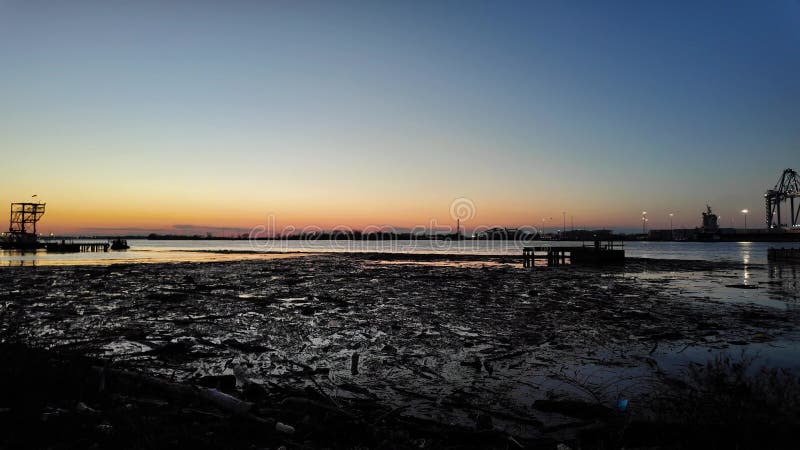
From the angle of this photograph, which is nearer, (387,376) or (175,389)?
(175,389)

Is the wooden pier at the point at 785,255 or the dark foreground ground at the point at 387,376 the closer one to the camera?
the dark foreground ground at the point at 387,376

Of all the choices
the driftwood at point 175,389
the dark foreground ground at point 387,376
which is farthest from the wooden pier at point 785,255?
the driftwood at point 175,389

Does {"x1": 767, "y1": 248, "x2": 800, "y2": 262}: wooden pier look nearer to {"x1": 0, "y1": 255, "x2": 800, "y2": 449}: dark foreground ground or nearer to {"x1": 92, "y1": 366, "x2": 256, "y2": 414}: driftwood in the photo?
{"x1": 0, "y1": 255, "x2": 800, "y2": 449}: dark foreground ground

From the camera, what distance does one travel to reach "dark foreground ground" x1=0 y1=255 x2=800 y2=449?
211 inches

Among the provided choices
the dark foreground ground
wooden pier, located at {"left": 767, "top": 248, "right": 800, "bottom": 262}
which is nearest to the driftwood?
the dark foreground ground

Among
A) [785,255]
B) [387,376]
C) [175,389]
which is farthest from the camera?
[785,255]

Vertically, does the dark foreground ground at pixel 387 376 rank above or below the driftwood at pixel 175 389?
below

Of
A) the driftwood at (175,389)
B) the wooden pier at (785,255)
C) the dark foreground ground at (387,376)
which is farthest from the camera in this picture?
the wooden pier at (785,255)

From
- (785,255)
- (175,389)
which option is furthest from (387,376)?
(785,255)

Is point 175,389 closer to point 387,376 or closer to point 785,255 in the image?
point 387,376

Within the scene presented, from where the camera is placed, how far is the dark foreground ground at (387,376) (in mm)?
5363

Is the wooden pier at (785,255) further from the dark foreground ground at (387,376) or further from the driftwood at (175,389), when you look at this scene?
the driftwood at (175,389)

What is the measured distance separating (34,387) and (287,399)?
345cm

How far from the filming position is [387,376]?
8.62 m
